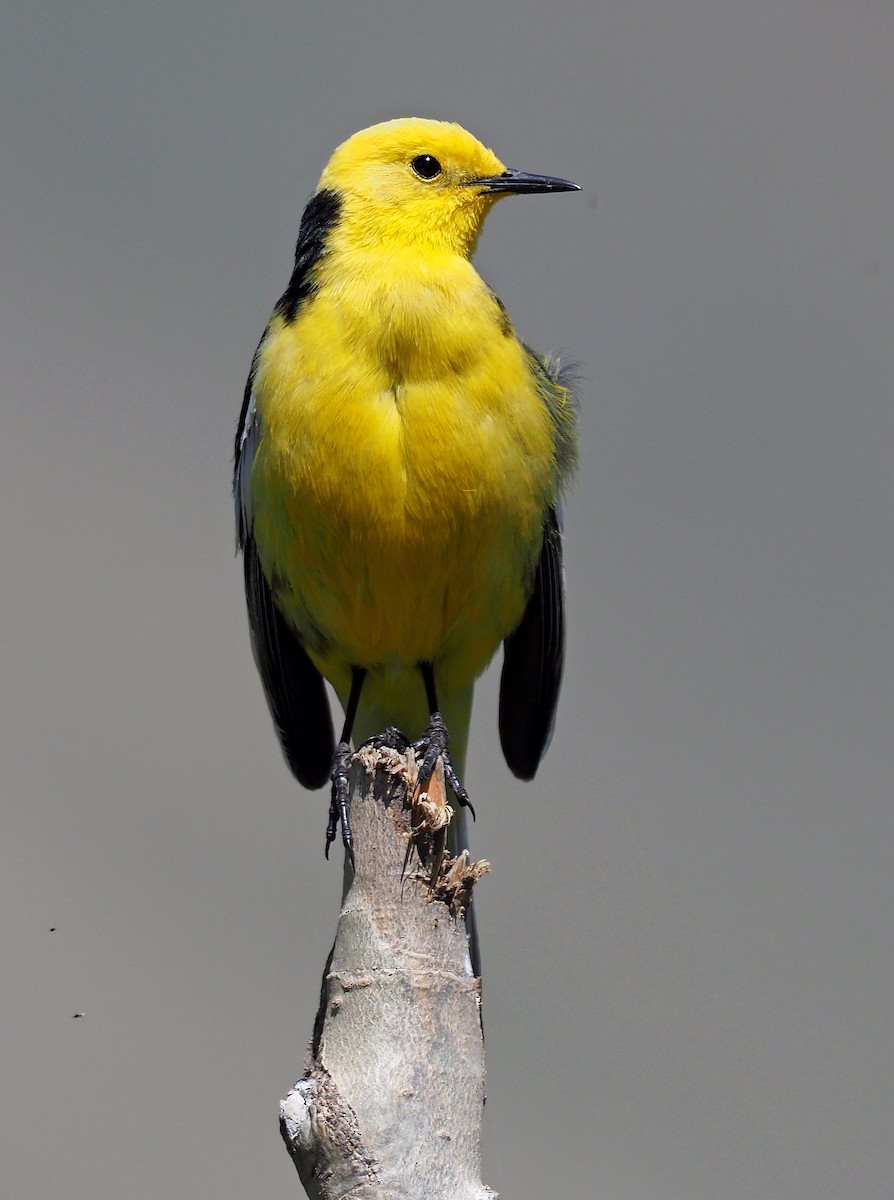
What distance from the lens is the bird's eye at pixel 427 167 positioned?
13.0 ft

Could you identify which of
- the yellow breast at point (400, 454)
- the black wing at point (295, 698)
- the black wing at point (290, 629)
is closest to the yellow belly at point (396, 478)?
the yellow breast at point (400, 454)

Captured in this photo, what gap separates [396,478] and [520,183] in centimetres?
106

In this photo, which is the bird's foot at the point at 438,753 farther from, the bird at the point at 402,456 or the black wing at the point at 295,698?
the black wing at the point at 295,698

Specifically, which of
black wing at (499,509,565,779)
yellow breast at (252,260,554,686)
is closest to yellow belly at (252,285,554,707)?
yellow breast at (252,260,554,686)

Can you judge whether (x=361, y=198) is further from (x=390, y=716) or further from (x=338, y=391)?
(x=390, y=716)

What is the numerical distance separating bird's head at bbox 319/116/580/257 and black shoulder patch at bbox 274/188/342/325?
3 cm

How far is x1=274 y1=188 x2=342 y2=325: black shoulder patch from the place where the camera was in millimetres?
3771

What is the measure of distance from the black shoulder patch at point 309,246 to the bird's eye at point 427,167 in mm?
232

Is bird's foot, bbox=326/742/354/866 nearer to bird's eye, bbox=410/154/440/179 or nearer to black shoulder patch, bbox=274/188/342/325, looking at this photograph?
black shoulder patch, bbox=274/188/342/325

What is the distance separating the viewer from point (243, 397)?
13.5 feet

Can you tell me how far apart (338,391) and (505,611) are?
2.70 feet

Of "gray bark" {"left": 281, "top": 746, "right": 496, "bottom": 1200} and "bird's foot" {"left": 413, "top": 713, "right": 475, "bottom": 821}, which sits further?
"bird's foot" {"left": 413, "top": 713, "right": 475, "bottom": 821}

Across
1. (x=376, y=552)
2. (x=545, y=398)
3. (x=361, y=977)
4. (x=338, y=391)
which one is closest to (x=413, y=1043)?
(x=361, y=977)

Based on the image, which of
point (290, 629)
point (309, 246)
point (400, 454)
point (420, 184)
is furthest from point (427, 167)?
point (290, 629)
